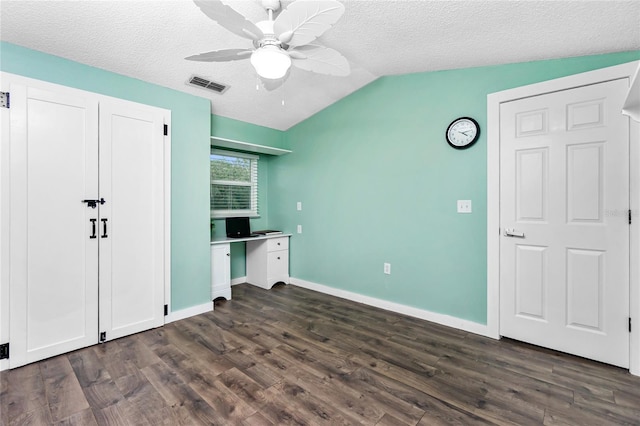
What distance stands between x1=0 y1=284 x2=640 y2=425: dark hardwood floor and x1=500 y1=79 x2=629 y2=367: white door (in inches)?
9.7

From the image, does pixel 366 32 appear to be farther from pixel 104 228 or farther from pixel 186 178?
pixel 104 228

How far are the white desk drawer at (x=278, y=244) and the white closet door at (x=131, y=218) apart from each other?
1.55 metres

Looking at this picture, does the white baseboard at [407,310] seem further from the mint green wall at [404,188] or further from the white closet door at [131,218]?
the white closet door at [131,218]

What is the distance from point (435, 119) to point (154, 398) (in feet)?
11.0

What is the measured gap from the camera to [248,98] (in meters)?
3.43

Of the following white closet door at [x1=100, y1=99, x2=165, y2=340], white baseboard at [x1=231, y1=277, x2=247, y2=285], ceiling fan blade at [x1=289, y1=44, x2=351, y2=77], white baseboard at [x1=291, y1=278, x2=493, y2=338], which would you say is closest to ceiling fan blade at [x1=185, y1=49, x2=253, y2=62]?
ceiling fan blade at [x1=289, y1=44, x2=351, y2=77]

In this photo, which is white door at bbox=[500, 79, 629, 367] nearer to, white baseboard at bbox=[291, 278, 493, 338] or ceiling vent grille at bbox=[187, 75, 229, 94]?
white baseboard at bbox=[291, 278, 493, 338]

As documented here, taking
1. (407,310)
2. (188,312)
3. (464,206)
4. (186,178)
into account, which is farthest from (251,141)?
(407,310)

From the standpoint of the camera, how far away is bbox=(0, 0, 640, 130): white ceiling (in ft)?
6.02

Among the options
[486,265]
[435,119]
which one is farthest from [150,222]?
[486,265]

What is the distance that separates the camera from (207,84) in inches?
117

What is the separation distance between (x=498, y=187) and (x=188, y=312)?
3.40 metres

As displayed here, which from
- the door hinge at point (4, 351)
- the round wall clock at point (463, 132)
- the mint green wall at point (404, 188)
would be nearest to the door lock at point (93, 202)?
the door hinge at point (4, 351)

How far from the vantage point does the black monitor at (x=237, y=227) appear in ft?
13.0
